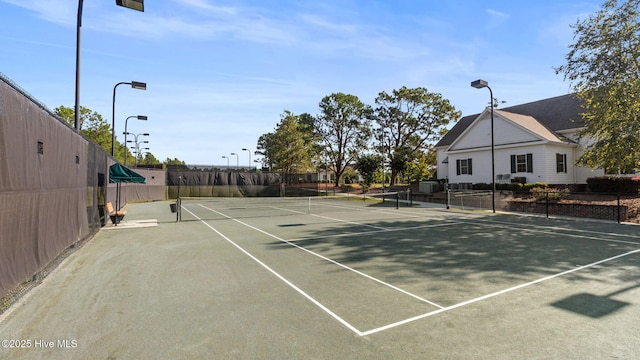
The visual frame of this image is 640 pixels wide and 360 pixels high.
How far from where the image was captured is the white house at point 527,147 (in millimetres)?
26359

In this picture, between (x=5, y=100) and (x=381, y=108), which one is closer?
(x=5, y=100)

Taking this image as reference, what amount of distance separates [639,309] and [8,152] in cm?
976

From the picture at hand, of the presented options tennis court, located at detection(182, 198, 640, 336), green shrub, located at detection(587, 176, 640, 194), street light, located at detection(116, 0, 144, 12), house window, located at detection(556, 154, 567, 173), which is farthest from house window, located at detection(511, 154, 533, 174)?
street light, located at detection(116, 0, 144, 12)

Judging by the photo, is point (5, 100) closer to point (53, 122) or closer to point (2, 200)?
point (2, 200)

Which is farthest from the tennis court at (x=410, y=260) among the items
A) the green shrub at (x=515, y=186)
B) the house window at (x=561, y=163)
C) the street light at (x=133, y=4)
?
the house window at (x=561, y=163)

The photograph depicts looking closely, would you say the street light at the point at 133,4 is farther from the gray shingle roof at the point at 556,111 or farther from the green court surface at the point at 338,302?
the gray shingle roof at the point at 556,111

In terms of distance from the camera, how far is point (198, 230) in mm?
13664

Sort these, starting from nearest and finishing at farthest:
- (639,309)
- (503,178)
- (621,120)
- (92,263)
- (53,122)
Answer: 1. (639,309)
2. (53,122)
3. (92,263)
4. (621,120)
5. (503,178)

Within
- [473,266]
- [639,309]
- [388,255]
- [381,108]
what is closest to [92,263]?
[388,255]

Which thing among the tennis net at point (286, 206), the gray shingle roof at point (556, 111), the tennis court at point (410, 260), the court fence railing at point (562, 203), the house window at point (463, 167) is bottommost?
the tennis court at point (410, 260)

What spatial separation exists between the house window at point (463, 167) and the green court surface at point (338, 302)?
2256 centimetres

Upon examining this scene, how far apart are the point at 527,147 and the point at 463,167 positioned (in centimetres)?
641

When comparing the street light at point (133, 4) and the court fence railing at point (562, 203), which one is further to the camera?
the court fence railing at point (562, 203)

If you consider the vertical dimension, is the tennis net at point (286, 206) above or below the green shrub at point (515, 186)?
below
